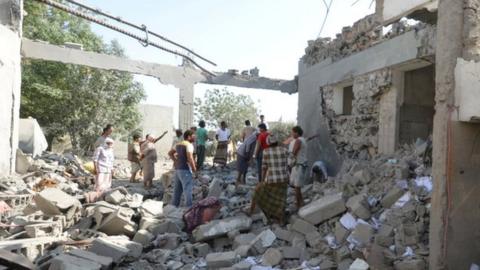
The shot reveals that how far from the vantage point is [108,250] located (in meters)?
5.39

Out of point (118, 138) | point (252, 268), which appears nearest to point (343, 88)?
point (252, 268)

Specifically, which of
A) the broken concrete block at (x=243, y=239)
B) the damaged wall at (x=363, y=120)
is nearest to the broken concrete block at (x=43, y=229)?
the broken concrete block at (x=243, y=239)

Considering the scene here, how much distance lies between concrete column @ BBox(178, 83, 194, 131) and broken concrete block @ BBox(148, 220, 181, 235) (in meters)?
7.54

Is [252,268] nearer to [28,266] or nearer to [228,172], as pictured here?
[28,266]

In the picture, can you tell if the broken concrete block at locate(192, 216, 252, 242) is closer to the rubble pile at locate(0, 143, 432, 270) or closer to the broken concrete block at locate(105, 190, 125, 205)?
the rubble pile at locate(0, 143, 432, 270)

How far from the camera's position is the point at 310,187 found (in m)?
7.70

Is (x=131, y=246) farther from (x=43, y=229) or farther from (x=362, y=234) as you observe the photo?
(x=362, y=234)

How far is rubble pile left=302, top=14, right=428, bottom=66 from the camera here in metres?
6.84

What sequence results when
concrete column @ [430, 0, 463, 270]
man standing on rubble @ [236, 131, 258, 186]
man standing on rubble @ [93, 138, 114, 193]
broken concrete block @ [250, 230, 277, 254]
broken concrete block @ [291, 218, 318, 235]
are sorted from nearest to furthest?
concrete column @ [430, 0, 463, 270], broken concrete block @ [250, 230, 277, 254], broken concrete block @ [291, 218, 318, 235], man standing on rubble @ [93, 138, 114, 193], man standing on rubble @ [236, 131, 258, 186]

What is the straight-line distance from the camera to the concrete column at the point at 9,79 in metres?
9.73

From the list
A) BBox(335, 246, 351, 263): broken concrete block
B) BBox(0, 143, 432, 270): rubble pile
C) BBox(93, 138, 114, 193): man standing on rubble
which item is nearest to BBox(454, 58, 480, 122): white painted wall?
BBox(0, 143, 432, 270): rubble pile

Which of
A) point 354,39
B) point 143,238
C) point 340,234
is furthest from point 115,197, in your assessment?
point 354,39

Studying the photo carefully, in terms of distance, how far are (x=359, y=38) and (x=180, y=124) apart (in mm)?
7498

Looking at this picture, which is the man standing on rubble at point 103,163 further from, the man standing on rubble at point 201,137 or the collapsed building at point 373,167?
the man standing on rubble at point 201,137
